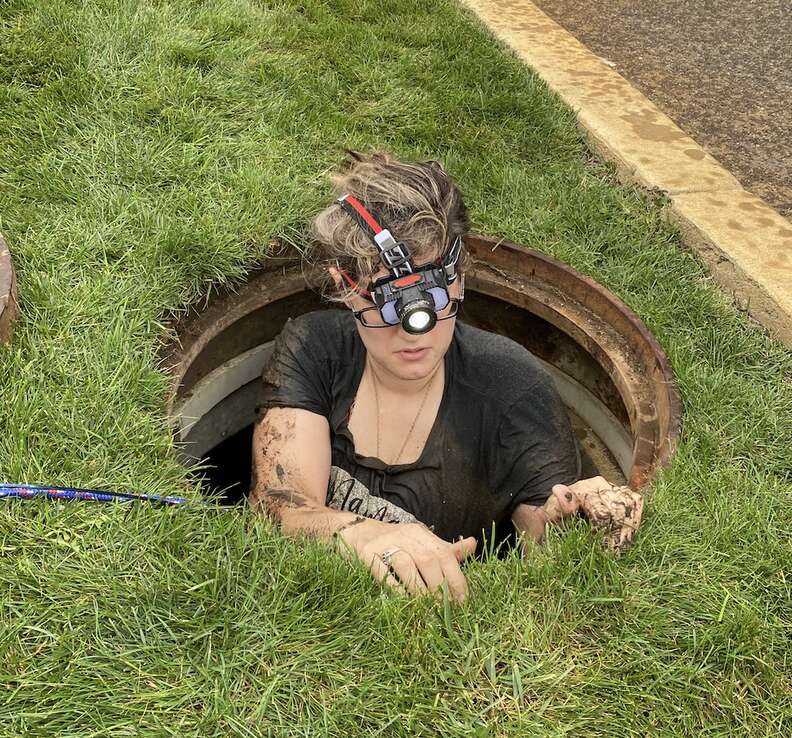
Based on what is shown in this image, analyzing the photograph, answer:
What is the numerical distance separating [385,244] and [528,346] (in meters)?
1.51

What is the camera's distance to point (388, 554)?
6.37 ft

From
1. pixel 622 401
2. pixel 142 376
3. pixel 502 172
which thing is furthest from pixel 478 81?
pixel 142 376

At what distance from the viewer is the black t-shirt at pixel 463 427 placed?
8.59ft

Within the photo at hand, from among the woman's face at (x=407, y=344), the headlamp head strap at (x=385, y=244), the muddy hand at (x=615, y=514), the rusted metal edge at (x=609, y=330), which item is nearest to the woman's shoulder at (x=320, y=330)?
the woman's face at (x=407, y=344)

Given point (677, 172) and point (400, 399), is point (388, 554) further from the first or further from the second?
point (677, 172)

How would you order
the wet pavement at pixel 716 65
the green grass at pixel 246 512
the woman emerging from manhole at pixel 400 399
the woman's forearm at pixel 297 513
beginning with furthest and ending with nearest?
the wet pavement at pixel 716 65, the woman emerging from manhole at pixel 400 399, the woman's forearm at pixel 297 513, the green grass at pixel 246 512

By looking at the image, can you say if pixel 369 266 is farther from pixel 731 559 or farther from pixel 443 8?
pixel 443 8

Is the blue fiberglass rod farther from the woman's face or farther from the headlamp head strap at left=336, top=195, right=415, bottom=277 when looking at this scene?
the headlamp head strap at left=336, top=195, right=415, bottom=277

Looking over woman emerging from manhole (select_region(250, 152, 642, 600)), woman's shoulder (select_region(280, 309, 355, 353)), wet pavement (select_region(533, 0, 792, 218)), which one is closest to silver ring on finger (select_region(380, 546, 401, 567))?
woman emerging from manhole (select_region(250, 152, 642, 600))

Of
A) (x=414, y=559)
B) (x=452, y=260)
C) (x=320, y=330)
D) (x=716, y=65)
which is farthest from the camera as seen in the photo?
(x=716, y=65)

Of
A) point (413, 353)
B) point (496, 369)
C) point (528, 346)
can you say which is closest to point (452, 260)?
point (413, 353)

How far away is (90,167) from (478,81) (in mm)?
2294

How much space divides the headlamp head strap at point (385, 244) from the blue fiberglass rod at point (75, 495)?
912 millimetres

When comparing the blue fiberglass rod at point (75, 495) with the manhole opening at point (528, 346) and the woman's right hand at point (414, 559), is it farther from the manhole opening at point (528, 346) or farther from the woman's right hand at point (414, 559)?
the manhole opening at point (528, 346)
